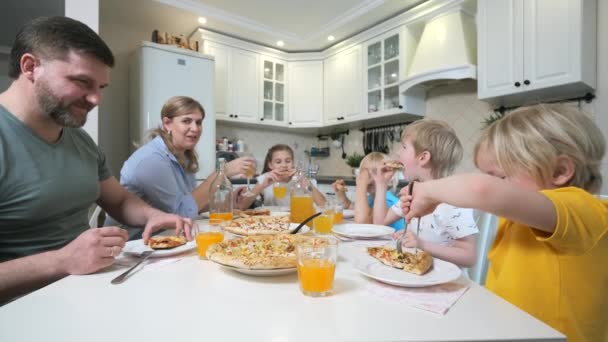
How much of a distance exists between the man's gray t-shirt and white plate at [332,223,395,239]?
3.14 feet

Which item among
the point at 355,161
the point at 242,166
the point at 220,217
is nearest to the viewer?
the point at 220,217

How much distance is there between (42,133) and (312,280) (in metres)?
1.07

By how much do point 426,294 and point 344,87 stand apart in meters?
3.57

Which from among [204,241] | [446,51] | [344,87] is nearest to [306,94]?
[344,87]

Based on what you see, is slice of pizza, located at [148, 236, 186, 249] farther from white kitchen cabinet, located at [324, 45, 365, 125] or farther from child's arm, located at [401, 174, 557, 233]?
white kitchen cabinet, located at [324, 45, 365, 125]

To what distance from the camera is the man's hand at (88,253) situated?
70 cm

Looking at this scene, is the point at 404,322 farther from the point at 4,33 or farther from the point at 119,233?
the point at 4,33

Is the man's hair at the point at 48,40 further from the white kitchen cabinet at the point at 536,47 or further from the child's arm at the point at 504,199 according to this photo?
the white kitchen cabinet at the point at 536,47

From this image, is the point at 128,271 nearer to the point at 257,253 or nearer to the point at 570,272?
the point at 257,253

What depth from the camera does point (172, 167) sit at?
165 cm

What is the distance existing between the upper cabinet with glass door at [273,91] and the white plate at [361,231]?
9.77 feet

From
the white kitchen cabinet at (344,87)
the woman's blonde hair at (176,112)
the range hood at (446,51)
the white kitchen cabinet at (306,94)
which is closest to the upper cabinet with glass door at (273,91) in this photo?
the white kitchen cabinet at (306,94)

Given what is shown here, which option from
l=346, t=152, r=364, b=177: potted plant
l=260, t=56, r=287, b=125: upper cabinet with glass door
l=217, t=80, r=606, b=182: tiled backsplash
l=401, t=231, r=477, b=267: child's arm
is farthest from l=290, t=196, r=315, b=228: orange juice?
l=260, t=56, r=287, b=125: upper cabinet with glass door

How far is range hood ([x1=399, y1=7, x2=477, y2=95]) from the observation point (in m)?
2.66
